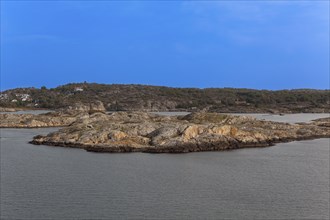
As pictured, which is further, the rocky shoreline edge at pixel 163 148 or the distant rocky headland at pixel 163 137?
the distant rocky headland at pixel 163 137

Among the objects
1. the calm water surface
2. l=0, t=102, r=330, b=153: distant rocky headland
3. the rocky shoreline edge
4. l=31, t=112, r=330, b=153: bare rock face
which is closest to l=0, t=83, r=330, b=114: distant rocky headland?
l=0, t=102, r=330, b=153: distant rocky headland

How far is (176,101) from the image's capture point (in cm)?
18838

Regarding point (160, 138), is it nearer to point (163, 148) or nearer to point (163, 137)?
point (163, 137)

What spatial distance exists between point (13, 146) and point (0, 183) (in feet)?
77.2

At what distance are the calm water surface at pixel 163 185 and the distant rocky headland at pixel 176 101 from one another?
113 meters

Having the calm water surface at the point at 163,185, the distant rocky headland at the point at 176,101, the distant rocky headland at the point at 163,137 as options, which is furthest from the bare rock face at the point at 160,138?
the distant rocky headland at the point at 176,101

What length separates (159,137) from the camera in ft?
174

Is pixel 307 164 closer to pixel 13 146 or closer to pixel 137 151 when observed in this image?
pixel 137 151

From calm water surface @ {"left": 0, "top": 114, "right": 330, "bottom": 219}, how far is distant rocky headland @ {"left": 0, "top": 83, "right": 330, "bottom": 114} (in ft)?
370

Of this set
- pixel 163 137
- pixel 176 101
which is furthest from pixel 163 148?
pixel 176 101

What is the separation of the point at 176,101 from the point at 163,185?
156m

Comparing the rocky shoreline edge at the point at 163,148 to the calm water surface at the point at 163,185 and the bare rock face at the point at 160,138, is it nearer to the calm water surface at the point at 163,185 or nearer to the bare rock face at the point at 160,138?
the bare rock face at the point at 160,138

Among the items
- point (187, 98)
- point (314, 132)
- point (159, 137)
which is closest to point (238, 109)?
point (187, 98)

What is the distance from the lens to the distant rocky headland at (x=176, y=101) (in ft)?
545
